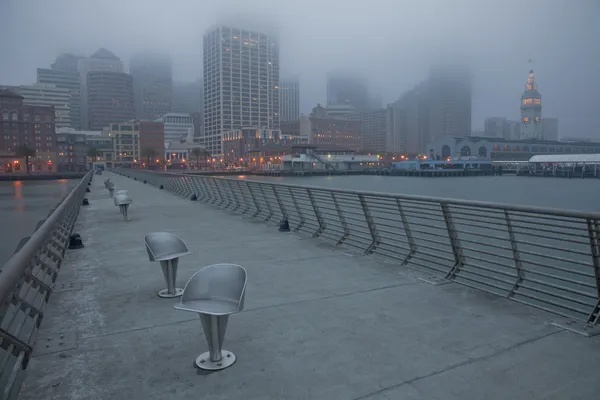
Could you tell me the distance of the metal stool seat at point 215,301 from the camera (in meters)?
3.82

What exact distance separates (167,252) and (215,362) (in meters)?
2.23

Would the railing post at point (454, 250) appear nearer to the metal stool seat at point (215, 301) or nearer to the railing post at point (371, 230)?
the railing post at point (371, 230)

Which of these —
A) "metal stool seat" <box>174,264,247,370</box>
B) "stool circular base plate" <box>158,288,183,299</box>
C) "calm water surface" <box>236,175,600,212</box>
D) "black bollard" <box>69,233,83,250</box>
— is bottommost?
"calm water surface" <box>236,175,600,212</box>

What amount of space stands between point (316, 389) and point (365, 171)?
561 feet

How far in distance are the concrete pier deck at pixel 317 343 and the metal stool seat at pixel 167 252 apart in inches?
10.6

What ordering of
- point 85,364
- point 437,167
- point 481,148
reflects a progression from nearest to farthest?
point 85,364, point 437,167, point 481,148

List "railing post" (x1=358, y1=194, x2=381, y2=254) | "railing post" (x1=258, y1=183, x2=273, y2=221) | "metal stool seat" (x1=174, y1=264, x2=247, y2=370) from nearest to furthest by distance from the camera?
"metal stool seat" (x1=174, y1=264, x2=247, y2=370) < "railing post" (x1=358, y1=194, x2=381, y2=254) < "railing post" (x1=258, y1=183, x2=273, y2=221)

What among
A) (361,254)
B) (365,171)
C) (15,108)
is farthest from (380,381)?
(15,108)

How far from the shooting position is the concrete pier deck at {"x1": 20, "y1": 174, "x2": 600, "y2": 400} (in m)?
3.56

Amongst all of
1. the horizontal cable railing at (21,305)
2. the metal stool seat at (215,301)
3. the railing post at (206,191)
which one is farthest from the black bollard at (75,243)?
the railing post at (206,191)

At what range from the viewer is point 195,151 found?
18425 cm

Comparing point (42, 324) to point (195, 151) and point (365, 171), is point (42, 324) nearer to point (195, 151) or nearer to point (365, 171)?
point (365, 171)

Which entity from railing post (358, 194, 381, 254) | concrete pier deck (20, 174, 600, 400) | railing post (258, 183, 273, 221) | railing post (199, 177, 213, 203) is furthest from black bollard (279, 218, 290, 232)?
railing post (199, 177, 213, 203)

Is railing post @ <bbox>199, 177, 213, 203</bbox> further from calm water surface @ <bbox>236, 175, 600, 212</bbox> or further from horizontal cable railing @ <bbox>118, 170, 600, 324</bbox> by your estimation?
calm water surface @ <bbox>236, 175, 600, 212</bbox>
